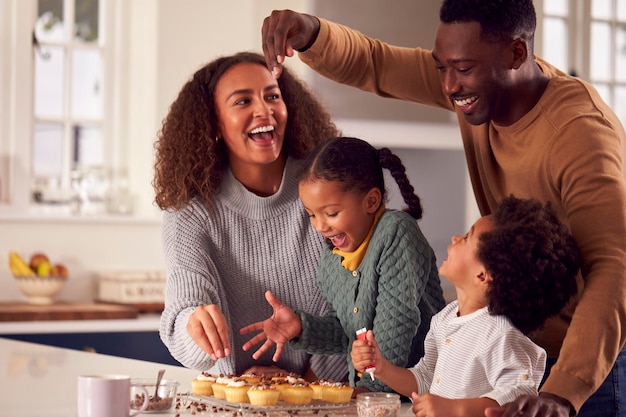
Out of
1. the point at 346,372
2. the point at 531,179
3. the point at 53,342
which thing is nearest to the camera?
the point at 531,179

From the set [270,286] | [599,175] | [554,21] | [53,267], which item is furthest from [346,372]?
[554,21]

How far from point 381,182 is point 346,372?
450mm

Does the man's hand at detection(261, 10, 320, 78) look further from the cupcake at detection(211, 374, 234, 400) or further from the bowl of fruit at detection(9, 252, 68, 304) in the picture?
the bowl of fruit at detection(9, 252, 68, 304)

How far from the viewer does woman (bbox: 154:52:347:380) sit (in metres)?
2.18

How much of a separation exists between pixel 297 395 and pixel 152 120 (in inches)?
123

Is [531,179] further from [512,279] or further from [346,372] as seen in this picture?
[346,372]

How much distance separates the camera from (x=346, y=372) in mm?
2219

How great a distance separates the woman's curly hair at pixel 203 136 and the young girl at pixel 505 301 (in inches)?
30.8

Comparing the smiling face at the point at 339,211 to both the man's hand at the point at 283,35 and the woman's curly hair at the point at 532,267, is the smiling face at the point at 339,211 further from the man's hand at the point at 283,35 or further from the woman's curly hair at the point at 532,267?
the woman's curly hair at the point at 532,267

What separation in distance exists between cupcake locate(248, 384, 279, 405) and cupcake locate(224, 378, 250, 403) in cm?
1

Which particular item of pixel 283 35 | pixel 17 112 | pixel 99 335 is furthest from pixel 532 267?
pixel 17 112

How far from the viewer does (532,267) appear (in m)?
1.54

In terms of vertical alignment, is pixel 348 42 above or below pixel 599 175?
above

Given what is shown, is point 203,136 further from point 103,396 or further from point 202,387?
point 103,396
